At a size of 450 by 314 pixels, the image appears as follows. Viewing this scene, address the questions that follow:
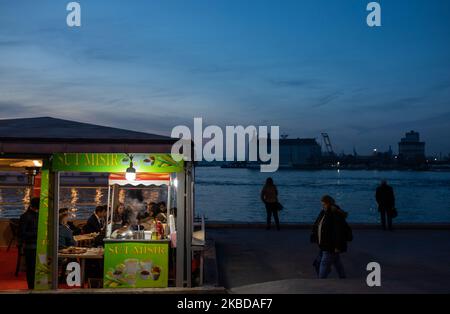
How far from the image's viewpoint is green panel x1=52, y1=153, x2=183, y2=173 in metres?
8.50

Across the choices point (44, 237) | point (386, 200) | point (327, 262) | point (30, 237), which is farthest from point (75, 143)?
point (386, 200)

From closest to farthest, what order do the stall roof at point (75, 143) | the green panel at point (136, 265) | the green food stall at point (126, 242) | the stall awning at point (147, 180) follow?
the stall roof at point (75, 143), the green food stall at point (126, 242), the green panel at point (136, 265), the stall awning at point (147, 180)

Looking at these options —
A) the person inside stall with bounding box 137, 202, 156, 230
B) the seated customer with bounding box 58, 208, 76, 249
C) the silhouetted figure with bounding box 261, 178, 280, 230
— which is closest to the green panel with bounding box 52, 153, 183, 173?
the seated customer with bounding box 58, 208, 76, 249

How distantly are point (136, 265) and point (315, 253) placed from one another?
5542mm

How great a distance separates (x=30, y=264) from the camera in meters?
8.84

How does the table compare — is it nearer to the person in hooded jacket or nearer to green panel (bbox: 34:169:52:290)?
green panel (bbox: 34:169:52:290)

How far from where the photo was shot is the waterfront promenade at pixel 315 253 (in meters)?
8.41

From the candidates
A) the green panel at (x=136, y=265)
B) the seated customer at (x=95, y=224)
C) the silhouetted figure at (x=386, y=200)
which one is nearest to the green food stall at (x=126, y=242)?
the green panel at (x=136, y=265)

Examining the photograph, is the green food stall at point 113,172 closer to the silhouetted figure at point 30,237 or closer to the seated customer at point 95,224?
the silhouetted figure at point 30,237

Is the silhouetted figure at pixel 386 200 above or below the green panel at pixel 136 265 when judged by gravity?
above

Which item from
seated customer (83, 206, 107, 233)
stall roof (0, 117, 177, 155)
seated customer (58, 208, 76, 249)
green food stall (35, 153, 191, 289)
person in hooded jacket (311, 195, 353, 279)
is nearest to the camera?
stall roof (0, 117, 177, 155)

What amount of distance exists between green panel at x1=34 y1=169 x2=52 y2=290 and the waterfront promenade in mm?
2893

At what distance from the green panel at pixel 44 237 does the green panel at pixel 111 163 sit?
0.28m
